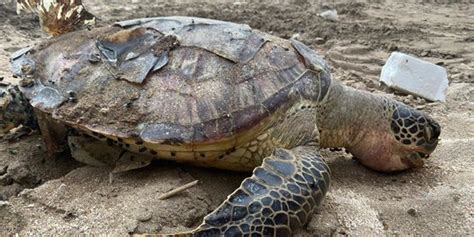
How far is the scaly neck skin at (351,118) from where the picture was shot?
2969 millimetres

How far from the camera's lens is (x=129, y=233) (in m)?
2.17

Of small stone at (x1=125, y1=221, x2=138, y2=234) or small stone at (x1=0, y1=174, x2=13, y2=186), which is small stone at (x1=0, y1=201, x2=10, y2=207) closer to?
small stone at (x1=0, y1=174, x2=13, y2=186)

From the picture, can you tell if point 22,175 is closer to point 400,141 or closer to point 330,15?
point 400,141

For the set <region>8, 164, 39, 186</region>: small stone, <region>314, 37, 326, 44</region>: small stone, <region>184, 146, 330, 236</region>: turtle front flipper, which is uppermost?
A: <region>184, 146, 330, 236</region>: turtle front flipper

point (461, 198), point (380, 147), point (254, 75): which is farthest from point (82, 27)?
point (461, 198)

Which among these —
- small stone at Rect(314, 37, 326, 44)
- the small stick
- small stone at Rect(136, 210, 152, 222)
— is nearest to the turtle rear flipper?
the small stick

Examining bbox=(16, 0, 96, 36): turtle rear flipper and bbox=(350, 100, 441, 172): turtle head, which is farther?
bbox=(16, 0, 96, 36): turtle rear flipper

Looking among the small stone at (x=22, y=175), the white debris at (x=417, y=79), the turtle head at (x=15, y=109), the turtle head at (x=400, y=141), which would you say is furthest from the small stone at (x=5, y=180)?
the white debris at (x=417, y=79)

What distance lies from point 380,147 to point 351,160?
25 cm

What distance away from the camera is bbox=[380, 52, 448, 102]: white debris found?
13.4ft

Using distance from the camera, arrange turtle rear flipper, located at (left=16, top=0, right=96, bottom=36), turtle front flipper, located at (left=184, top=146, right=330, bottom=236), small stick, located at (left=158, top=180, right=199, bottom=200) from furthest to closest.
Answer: turtle rear flipper, located at (left=16, top=0, right=96, bottom=36) → small stick, located at (left=158, top=180, right=199, bottom=200) → turtle front flipper, located at (left=184, top=146, right=330, bottom=236)

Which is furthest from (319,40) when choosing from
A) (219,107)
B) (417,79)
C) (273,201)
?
(273,201)

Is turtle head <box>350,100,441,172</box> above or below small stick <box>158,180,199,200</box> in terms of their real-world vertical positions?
below

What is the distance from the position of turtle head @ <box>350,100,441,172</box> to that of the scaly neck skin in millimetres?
22
